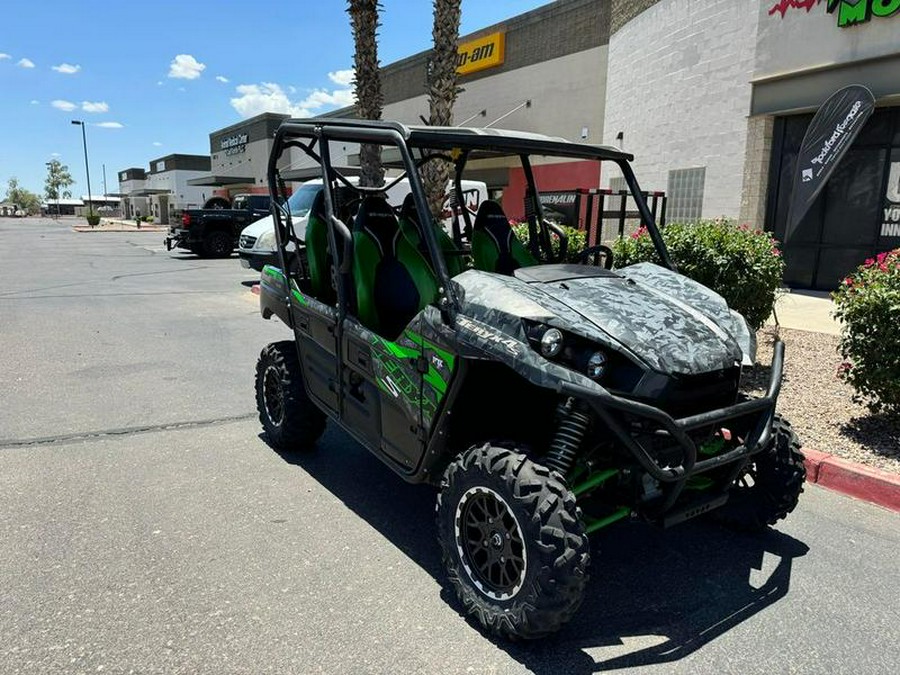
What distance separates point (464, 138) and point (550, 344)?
1261 mm

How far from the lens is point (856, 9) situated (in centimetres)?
1058

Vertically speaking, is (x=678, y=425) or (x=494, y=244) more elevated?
(x=494, y=244)

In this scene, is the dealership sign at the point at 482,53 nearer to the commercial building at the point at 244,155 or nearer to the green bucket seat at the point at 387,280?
the commercial building at the point at 244,155

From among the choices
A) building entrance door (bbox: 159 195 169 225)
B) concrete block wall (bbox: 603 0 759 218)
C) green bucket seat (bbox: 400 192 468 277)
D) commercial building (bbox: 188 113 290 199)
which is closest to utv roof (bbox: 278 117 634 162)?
green bucket seat (bbox: 400 192 468 277)

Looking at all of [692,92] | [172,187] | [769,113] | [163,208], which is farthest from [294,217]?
[163,208]

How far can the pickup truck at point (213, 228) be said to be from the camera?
20438mm

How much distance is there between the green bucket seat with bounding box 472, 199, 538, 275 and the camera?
14.0ft

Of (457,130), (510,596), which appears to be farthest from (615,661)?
(457,130)

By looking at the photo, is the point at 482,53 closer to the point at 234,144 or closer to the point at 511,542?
the point at 511,542

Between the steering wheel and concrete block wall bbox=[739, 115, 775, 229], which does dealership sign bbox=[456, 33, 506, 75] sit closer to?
concrete block wall bbox=[739, 115, 775, 229]

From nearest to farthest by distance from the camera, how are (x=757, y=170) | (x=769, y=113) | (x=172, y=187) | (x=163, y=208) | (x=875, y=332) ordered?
(x=875, y=332), (x=769, y=113), (x=757, y=170), (x=172, y=187), (x=163, y=208)

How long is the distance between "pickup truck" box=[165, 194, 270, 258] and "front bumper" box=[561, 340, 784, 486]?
19.0 metres

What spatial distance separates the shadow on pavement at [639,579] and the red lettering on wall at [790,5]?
1094 cm

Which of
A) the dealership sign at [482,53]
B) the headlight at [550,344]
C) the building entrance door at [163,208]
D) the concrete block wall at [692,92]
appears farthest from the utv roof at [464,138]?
the building entrance door at [163,208]
